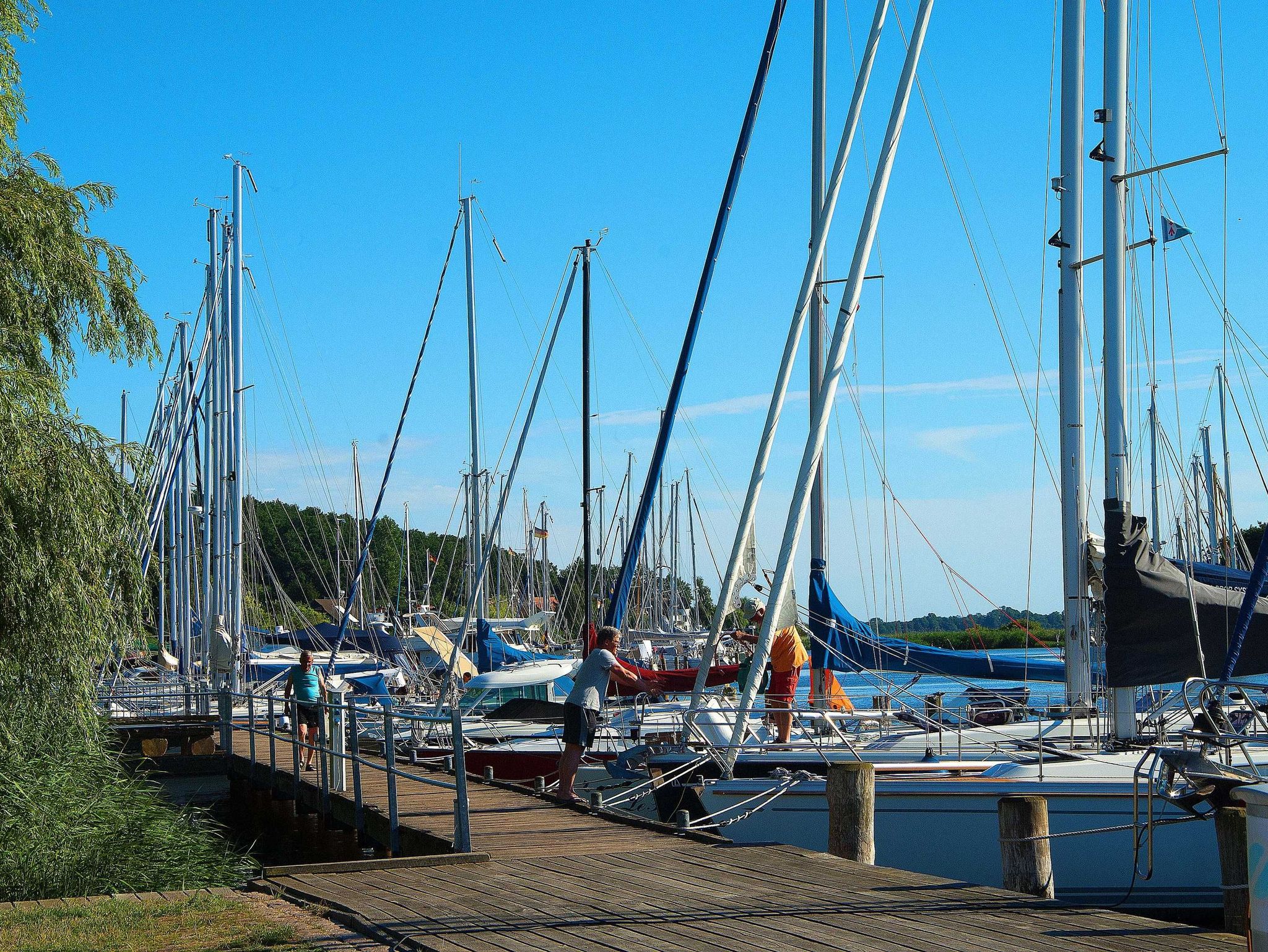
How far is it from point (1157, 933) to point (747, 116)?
1437 cm

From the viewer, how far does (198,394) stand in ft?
106

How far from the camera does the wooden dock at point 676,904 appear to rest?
6652 millimetres

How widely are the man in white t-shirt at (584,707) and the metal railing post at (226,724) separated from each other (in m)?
8.39

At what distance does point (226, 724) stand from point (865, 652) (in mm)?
9388

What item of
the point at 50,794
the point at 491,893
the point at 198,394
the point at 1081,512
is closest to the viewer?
the point at 491,893

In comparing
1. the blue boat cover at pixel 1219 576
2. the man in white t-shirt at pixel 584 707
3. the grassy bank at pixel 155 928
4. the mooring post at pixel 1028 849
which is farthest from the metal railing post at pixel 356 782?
the blue boat cover at pixel 1219 576

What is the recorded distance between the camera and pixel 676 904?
25.1ft

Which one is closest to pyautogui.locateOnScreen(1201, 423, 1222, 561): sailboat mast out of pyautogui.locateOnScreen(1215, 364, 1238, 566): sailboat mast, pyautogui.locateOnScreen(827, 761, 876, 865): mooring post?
pyautogui.locateOnScreen(1215, 364, 1238, 566): sailboat mast

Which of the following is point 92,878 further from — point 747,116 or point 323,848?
point 747,116

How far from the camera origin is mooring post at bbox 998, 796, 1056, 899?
8.62 meters

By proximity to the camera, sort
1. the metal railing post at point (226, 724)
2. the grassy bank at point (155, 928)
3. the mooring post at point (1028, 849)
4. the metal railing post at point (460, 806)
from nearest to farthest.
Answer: the grassy bank at point (155, 928) < the mooring post at point (1028, 849) < the metal railing post at point (460, 806) < the metal railing post at point (226, 724)

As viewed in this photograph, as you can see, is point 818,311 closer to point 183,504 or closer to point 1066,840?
point 1066,840

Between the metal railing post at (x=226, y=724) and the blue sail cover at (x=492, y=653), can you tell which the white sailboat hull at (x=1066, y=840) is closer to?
the metal railing post at (x=226, y=724)

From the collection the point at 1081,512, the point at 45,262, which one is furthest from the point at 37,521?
the point at 1081,512
